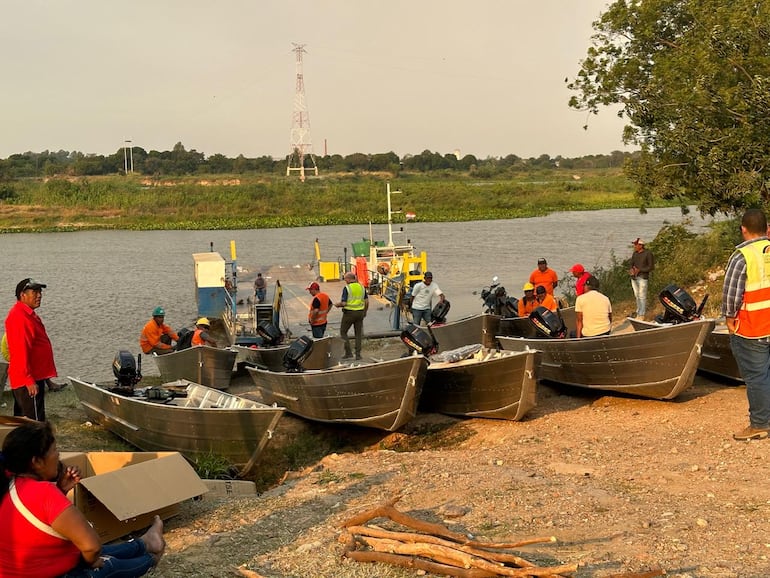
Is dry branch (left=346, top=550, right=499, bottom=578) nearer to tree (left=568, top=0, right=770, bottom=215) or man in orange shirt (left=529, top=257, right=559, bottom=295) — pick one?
man in orange shirt (left=529, top=257, right=559, bottom=295)

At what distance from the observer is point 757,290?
8.10m

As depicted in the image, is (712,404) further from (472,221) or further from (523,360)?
(472,221)

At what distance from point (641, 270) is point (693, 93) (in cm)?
354

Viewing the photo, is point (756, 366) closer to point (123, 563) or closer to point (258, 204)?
point (123, 563)

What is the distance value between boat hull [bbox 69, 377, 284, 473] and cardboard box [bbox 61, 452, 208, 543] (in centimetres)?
249

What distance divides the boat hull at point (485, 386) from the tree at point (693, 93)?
7507 mm

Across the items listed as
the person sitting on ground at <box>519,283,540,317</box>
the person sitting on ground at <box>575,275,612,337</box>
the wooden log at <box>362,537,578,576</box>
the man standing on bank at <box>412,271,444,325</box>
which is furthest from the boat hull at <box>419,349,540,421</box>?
the wooden log at <box>362,537,578,576</box>

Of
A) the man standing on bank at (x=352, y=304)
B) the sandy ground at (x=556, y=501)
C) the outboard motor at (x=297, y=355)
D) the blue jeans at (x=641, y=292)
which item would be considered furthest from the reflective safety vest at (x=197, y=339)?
the blue jeans at (x=641, y=292)

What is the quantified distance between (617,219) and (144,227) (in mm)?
34365

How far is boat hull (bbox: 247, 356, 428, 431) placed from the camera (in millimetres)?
11031

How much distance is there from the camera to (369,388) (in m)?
11.3

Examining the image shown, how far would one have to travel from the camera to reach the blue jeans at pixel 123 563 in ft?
15.1

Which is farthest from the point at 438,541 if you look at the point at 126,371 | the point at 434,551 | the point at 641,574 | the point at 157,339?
the point at 157,339

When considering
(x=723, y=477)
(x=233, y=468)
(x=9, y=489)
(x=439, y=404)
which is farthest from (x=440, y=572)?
(x=439, y=404)
